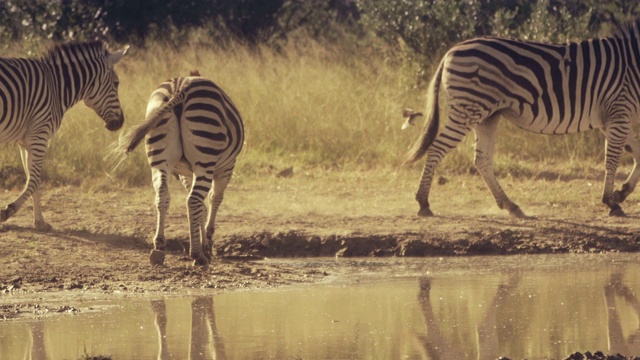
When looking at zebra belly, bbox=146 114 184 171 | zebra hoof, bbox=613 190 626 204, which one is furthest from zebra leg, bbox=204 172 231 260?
zebra hoof, bbox=613 190 626 204

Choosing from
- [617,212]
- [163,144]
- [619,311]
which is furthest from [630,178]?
[163,144]

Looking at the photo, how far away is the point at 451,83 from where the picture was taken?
32.1 ft

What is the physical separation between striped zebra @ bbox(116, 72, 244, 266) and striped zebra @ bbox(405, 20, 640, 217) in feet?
7.71

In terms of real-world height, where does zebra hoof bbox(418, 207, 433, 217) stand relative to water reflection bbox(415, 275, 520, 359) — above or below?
above

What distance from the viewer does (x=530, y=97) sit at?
9.81 meters

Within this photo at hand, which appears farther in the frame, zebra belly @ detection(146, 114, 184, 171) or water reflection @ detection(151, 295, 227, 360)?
zebra belly @ detection(146, 114, 184, 171)

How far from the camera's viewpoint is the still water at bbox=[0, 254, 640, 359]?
5656mm

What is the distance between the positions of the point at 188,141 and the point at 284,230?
1460 millimetres

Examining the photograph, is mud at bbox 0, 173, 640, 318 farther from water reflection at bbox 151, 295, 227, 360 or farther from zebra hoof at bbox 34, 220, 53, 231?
water reflection at bbox 151, 295, 227, 360

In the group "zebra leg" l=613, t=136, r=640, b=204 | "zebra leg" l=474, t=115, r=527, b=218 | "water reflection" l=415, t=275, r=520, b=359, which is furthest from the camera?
"zebra leg" l=474, t=115, r=527, b=218

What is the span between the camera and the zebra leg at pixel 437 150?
971 centimetres

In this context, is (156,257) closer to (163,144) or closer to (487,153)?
(163,144)

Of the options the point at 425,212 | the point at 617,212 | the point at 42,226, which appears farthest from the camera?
the point at 425,212

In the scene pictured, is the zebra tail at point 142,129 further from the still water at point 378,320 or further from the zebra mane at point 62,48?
the zebra mane at point 62,48
